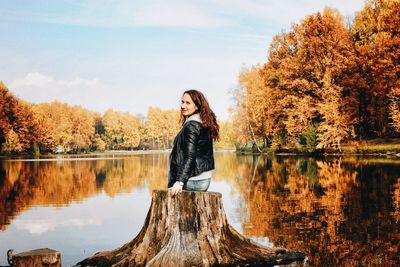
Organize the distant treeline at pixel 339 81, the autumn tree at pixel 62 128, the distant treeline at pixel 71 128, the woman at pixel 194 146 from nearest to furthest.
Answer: the woman at pixel 194 146 < the distant treeline at pixel 339 81 < the distant treeline at pixel 71 128 < the autumn tree at pixel 62 128

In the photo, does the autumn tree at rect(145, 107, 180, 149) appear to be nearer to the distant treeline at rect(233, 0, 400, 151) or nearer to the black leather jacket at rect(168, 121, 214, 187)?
the distant treeline at rect(233, 0, 400, 151)

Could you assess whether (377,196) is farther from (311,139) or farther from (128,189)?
(311,139)

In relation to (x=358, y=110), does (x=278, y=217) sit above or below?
below

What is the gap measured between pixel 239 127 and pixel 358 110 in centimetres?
1746

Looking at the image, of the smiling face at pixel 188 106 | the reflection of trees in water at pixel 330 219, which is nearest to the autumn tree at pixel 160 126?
the reflection of trees in water at pixel 330 219

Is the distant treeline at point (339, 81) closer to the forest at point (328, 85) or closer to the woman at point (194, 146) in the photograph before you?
the forest at point (328, 85)

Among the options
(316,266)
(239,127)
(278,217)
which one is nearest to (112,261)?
(316,266)

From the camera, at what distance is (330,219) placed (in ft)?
37.5

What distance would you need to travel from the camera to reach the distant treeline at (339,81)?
156ft

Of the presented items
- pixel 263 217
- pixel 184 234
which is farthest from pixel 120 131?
pixel 184 234

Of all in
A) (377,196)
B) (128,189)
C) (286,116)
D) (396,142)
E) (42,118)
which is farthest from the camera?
(42,118)

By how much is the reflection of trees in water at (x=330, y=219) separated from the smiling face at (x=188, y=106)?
9.50 feet

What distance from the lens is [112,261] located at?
7.25 meters

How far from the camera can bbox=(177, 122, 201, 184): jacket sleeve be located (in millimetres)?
6824
